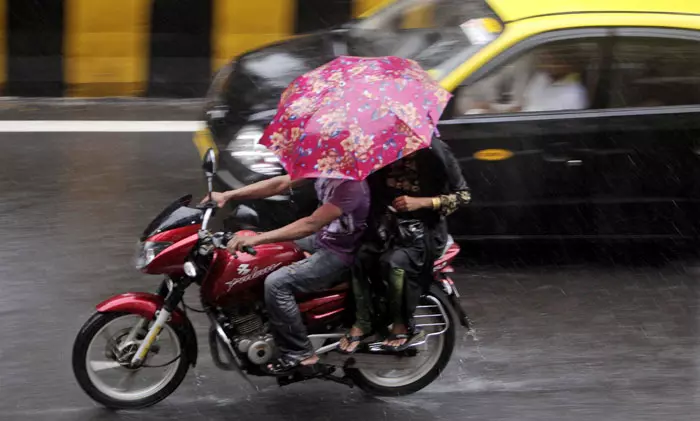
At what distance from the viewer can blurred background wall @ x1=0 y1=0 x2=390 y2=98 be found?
34.6ft

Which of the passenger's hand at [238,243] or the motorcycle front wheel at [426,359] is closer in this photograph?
the passenger's hand at [238,243]

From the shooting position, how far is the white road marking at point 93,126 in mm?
9672

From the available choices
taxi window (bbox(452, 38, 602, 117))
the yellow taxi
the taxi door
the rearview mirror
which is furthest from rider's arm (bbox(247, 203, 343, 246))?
taxi window (bbox(452, 38, 602, 117))

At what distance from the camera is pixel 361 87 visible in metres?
4.57

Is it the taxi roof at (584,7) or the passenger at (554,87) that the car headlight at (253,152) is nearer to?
the passenger at (554,87)

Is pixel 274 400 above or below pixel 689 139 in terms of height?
below

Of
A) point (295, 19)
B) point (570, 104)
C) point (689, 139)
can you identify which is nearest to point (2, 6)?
point (295, 19)

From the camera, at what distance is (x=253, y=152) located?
670cm

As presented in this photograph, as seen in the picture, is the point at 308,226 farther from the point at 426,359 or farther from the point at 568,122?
the point at 568,122

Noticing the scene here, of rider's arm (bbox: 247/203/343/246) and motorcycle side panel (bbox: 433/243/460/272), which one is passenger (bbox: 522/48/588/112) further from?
rider's arm (bbox: 247/203/343/246)

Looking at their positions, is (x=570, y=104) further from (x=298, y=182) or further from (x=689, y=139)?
(x=298, y=182)

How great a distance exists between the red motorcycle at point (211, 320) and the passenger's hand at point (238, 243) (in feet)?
0.12

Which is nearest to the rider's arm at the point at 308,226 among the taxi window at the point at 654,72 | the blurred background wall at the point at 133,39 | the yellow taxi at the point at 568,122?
the yellow taxi at the point at 568,122

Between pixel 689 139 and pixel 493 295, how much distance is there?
62.0 inches
